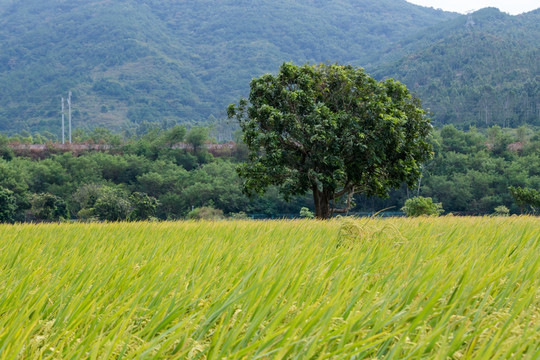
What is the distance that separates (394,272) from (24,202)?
6070cm

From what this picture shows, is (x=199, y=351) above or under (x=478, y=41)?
under

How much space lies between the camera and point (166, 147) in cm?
8275

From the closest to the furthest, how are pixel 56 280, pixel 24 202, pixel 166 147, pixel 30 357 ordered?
pixel 30 357
pixel 56 280
pixel 24 202
pixel 166 147

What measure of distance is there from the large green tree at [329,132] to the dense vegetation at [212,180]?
3912 cm

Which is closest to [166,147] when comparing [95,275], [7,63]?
[95,275]

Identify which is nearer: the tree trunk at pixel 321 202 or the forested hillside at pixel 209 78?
the tree trunk at pixel 321 202

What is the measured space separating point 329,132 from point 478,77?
109 m

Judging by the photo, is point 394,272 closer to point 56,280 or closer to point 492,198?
point 56,280

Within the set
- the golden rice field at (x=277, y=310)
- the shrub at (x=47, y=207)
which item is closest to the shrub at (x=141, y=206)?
the shrub at (x=47, y=207)

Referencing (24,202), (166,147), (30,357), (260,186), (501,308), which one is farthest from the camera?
(166,147)

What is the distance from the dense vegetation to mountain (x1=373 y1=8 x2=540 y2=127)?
Result: 12.9 m

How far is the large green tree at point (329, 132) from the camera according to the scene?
1706cm

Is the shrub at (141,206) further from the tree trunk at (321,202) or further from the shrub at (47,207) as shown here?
the tree trunk at (321,202)

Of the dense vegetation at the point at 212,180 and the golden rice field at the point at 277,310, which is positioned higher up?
the golden rice field at the point at 277,310
